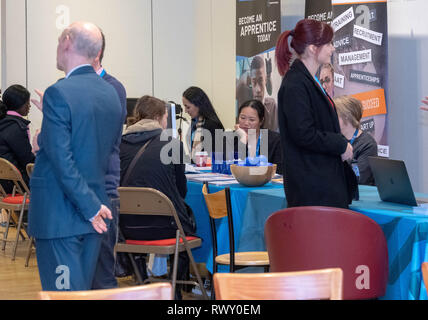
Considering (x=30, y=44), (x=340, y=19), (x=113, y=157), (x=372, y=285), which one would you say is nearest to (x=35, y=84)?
(x=30, y=44)

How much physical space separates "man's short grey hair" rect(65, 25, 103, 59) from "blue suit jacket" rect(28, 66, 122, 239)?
7cm

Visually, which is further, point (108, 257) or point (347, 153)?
point (108, 257)

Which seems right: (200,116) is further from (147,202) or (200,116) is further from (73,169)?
(73,169)

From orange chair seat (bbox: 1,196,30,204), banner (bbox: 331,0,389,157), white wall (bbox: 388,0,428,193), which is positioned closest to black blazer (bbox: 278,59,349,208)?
banner (bbox: 331,0,389,157)

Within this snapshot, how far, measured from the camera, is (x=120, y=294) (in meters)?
1.40

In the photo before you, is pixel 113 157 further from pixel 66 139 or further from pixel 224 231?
pixel 224 231

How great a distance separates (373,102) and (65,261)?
3.62 meters

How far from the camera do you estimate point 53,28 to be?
28.6 feet

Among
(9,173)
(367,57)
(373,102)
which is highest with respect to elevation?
(367,57)

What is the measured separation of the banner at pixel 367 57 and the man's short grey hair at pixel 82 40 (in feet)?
11.0

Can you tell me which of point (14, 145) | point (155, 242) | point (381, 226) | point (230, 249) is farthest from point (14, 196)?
point (381, 226)

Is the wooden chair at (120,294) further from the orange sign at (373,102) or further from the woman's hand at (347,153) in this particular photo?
the orange sign at (373,102)

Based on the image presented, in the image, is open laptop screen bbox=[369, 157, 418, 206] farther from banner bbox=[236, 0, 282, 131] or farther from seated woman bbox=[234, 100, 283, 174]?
banner bbox=[236, 0, 282, 131]

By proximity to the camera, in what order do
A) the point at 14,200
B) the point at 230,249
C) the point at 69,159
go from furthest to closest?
1. the point at 14,200
2. the point at 230,249
3. the point at 69,159
